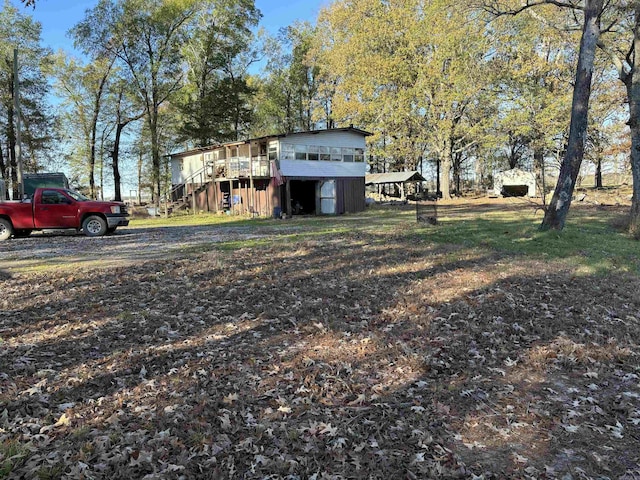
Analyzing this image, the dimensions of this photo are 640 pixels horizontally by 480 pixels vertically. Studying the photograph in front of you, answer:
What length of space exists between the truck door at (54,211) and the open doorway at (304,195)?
15.1 meters

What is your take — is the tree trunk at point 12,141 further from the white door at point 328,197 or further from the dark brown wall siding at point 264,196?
the white door at point 328,197

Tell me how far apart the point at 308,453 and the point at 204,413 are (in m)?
1.04

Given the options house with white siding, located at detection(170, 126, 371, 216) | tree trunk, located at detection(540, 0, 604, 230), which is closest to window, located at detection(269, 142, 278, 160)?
house with white siding, located at detection(170, 126, 371, 216)

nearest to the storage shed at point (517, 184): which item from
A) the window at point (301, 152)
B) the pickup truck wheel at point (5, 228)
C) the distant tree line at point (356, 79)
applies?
the distant tree line at point (356, 79)

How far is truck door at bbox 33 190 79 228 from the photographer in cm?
1455

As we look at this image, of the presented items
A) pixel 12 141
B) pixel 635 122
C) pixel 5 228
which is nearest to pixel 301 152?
pixel 5 228

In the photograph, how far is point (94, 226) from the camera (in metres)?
15.3

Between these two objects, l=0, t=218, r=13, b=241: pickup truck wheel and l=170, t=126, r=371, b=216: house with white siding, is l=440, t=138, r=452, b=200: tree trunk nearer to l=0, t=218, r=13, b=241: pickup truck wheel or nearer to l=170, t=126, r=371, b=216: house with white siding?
l=170, t=126, r=371, b=216: house with white siding

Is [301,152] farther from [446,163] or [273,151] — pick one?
[446,163]

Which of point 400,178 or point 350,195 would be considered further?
point 400,178

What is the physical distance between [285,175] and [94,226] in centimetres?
1203

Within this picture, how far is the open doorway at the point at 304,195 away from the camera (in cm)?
2886

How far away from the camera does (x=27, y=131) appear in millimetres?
34531

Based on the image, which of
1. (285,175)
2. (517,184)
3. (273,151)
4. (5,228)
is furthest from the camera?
(517,184)
